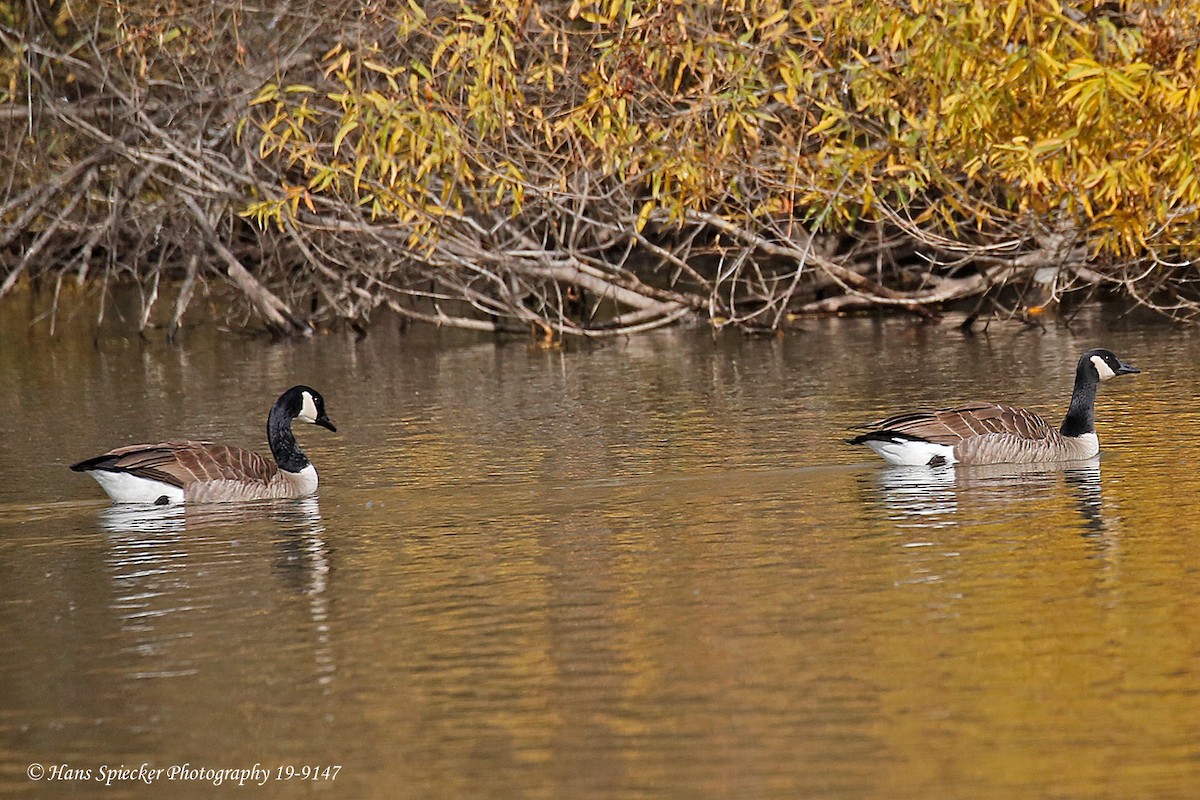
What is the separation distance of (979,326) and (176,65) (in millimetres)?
11938

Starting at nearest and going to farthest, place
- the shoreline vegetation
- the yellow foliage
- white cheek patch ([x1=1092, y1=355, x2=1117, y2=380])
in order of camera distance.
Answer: white cheek patch ([x1=1092, y1=355, x2=1117, y2=380]) → the yellow foliage → the shoreline vegetation

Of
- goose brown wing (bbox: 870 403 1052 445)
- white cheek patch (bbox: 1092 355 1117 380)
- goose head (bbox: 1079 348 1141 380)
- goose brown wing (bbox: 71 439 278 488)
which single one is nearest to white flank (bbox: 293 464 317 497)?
goose brown wing (bbox: 71 439 278 488)

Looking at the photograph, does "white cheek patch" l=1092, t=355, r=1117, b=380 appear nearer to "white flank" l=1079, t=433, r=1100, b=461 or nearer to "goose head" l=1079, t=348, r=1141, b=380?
"goose head" l=1079, t=348, r=1141, b=380

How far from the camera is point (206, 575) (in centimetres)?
1184

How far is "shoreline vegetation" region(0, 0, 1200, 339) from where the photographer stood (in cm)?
1870

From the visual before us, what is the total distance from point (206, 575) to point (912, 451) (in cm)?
570

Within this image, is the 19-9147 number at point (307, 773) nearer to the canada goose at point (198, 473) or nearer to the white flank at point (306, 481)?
the canada goose at point (198, 473)

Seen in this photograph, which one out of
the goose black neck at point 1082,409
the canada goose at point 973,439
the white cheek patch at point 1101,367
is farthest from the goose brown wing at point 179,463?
the white cheek patch at point 1101,367

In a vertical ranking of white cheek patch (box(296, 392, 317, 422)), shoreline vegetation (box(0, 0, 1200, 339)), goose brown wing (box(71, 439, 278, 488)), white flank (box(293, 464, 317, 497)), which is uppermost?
shoreline vegetation (box(0, 0, 1200, 339))

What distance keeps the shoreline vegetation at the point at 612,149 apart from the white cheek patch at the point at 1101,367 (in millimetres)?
2034

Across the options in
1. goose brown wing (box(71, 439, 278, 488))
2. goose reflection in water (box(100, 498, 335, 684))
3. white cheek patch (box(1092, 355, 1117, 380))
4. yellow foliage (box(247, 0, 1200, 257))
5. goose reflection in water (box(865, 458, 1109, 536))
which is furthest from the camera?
yellow foliage (box(247, 0, 1200, 257))

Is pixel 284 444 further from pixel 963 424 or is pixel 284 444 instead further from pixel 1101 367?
pixel 1101 367

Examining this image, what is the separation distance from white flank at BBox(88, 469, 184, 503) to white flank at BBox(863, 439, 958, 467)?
208 inches

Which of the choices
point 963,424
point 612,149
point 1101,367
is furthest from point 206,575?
point 612,149
